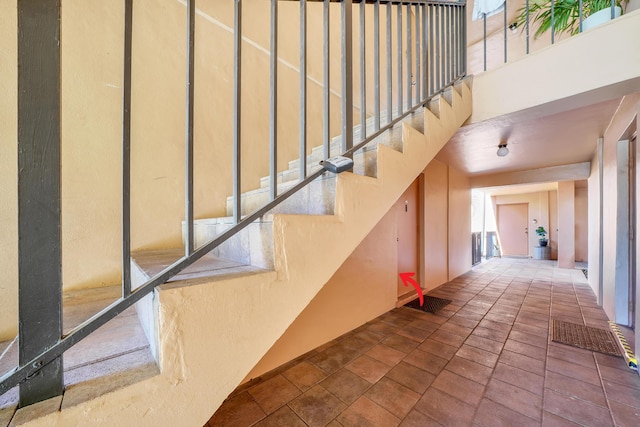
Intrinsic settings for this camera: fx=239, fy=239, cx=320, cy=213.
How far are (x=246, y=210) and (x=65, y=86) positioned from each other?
1.20m

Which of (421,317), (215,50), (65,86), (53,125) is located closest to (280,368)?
(421,317)

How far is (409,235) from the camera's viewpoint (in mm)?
3982

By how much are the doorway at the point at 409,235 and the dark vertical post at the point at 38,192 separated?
3506 mm

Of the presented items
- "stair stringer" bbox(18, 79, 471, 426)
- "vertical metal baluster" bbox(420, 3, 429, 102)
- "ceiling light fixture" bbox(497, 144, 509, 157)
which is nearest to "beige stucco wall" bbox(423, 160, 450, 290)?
"ceiling light fixture" bbox(497, 144, 509, 157)

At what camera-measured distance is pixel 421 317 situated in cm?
302

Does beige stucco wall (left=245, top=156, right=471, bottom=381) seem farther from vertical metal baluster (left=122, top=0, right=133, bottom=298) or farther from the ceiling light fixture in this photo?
vertical metal baluster (left=122, top=0, right=133, bottom=298)

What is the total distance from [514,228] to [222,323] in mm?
11743

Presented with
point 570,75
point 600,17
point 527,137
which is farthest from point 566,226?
point 570,75

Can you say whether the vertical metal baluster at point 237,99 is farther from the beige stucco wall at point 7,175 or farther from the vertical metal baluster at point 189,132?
the beige stucco wall at point 7,175

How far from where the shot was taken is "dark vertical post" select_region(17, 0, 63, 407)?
49 cm

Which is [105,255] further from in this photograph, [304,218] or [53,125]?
[304,218]

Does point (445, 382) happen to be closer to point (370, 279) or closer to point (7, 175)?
point (370, 279)

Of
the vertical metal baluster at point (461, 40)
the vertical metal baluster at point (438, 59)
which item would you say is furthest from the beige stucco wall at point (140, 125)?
the vertical metal baluster at point (461, 40)

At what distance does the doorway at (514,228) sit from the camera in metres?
9.04
